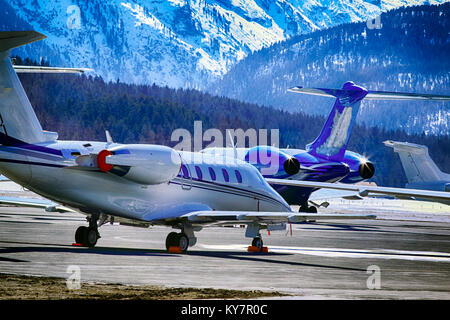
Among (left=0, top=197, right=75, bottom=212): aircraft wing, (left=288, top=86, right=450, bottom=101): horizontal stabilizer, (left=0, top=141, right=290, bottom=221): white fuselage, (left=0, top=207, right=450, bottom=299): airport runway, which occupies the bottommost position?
(left=0, top=207, right=450, bottom=299): airport runway

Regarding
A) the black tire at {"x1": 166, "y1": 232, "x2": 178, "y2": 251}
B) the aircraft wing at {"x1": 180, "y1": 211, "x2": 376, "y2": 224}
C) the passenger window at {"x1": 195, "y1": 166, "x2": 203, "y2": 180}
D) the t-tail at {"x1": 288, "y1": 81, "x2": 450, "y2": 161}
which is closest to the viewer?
the aircraft wing at {"x1": 180, "y1": 211, "x2": 376, "y2": 224}

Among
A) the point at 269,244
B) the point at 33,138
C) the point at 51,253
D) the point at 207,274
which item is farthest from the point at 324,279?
the point at 269,244

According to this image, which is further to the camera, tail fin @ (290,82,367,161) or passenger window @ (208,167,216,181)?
tail fin @ (290,82,367,161)

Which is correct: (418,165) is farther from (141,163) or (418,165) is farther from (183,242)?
(141,163)

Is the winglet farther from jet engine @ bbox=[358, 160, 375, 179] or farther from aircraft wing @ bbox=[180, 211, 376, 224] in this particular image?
jet engine @ bbox=[358, 160, 375, 179]

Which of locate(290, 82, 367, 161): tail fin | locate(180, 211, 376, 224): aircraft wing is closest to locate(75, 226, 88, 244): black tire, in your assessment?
locate(180, 211, 376, 224): aircraft wing

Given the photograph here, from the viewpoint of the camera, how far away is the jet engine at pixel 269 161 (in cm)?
4675

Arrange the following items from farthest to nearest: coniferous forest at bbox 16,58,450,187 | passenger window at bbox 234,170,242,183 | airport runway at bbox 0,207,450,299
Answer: coniferous forest at bbox 16,58,450,187 → passenger window at bbox 234,170,242,183 → airport runway at bbox 0,207,450,299

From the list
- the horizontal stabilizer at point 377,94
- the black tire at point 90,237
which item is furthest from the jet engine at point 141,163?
the horizontal stabilizer at point 377,94

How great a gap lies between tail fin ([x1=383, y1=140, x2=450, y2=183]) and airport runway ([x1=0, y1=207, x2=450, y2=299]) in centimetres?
2765

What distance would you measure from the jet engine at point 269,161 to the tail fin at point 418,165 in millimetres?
14224

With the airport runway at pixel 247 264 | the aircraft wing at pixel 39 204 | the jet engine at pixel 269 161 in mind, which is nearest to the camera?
the airport runway at pixel 247 264

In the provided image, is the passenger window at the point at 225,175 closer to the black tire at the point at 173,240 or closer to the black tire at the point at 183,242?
the black tire at the point at 183,242

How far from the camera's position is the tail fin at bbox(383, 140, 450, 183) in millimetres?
58438
